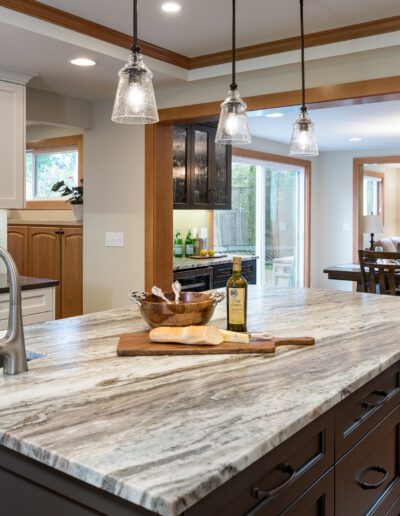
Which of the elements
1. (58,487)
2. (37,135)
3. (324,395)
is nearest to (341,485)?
(324,395)

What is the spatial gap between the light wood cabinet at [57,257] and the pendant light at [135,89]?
10.2 ft

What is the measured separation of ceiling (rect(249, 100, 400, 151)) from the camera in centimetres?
549

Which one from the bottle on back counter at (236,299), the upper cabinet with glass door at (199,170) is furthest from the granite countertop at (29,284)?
the bottle on back counter at (236,299)

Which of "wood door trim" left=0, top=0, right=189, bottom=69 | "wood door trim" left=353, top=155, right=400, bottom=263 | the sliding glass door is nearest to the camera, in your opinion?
"wood door trim" left=0, top=0, right=189, bottom=69

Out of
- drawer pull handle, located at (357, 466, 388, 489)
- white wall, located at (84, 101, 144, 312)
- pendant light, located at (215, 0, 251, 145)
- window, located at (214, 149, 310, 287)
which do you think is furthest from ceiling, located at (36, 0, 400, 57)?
window, located at (214, 149, 310, 287)

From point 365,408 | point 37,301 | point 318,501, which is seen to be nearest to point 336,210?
point 37,301

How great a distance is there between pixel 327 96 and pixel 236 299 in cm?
203

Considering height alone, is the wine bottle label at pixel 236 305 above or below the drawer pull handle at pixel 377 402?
above

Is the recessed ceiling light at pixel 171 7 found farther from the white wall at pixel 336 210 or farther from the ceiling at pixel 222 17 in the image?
the white wall at pixel 336 210

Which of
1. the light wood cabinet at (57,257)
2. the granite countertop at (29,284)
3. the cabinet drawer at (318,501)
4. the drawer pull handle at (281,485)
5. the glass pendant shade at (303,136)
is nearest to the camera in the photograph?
the drawer pull handle at (281,485)

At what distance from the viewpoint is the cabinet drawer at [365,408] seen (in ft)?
4.76

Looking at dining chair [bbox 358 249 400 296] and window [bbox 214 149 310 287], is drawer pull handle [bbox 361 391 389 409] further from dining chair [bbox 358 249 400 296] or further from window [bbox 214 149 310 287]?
window [bbox 214 149 310 287]

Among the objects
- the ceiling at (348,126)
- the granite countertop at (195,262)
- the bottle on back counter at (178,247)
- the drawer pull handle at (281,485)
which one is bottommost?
the drawer pull handle at (281,485)

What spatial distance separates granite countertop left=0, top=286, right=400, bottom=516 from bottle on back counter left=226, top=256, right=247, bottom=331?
0.47 feet
